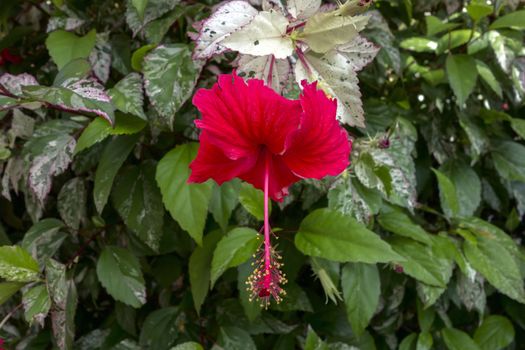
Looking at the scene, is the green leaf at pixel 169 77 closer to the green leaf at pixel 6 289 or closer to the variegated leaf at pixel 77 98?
the variegated leaf at pixel 77 98

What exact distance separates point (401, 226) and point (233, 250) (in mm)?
272

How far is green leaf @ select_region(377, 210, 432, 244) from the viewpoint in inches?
31.7

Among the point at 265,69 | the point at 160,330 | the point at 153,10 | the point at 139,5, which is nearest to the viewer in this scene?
the point at 265,69

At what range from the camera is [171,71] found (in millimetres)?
674

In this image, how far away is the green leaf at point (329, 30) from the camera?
18.8 inches

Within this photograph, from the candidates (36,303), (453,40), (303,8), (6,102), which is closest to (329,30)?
(303,8)

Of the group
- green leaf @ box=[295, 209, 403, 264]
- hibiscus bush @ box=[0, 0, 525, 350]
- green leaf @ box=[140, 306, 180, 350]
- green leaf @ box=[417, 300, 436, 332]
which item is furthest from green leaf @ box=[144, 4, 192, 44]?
green leaf @ box=[417, 300, 436, 332]

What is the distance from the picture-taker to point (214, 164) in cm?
47

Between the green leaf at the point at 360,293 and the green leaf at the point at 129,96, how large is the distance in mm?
382

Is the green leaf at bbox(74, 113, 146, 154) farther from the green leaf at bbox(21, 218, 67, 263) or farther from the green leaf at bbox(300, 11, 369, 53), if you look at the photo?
the green leaf at bbox(300, 11, 369, 53)

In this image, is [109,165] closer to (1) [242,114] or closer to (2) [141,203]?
(2) [141,203]

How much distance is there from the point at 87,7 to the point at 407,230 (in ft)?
2.06

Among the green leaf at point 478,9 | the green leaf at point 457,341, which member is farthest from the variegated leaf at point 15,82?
the green leaf at point 457,341

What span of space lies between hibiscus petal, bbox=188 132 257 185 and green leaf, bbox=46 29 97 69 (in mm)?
387
